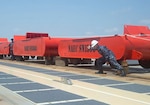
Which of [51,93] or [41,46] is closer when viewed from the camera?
[51,93]

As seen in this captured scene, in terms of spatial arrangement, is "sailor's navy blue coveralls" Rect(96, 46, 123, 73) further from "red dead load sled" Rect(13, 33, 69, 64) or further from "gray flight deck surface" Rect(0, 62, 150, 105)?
"red dead load sled" Rect(13, 33, 69, 64)

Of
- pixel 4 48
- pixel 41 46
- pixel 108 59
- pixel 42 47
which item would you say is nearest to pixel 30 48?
pixel 41 46

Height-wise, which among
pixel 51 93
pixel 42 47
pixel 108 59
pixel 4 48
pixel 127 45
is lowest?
pixel 51 93

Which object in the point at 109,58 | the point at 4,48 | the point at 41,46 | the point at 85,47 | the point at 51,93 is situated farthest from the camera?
the point at 4,48

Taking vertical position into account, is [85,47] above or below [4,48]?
below

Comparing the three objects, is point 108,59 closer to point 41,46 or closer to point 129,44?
point 129,44

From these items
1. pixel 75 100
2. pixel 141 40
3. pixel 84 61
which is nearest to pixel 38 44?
pixel 84 61

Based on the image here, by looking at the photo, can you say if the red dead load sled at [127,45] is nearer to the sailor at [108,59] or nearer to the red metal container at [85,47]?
the red metal container at [85,47]

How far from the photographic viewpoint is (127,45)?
14.5 meters

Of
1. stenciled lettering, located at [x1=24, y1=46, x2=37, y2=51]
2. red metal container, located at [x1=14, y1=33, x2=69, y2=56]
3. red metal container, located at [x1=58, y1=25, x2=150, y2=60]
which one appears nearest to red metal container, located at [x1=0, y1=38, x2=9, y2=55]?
red metal container, located at [x1=14, y1=33, x2=69, y2=56]

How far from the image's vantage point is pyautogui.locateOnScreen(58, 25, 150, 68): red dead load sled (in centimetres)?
1457

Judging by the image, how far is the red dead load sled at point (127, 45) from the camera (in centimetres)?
1457

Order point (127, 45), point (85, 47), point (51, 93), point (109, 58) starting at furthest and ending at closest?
point (85, 47) → point (127, 45) → point (109, 58) → point (51, 93)

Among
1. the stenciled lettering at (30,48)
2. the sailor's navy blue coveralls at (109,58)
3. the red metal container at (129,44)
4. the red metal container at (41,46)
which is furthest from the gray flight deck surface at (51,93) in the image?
the stenciled lettering at (30,48)
